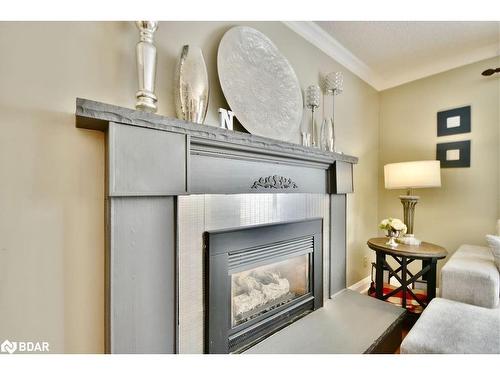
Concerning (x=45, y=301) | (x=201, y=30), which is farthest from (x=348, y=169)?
(x=45, y=301)

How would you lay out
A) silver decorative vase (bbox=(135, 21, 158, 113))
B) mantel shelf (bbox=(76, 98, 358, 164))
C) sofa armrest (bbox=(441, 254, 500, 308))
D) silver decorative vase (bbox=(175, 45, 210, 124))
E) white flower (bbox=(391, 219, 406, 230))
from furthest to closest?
white flower (bbox=(391, 219, 406, 230)) → sofa armrest (bbox=(441, 254, 500, 308)) → silver decorative vase (bbox=(175, 45, 210, 124)) → silver decorative vase (bbox=(135, 21, 158, 113)) → mantel shelf (bbox=(76, 98, 358, 164))

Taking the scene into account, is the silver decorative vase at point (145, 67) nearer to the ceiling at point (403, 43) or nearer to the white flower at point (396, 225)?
the ceiling at point (403, 43)

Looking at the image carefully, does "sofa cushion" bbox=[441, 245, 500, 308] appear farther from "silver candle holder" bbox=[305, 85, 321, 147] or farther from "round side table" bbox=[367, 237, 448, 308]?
"silver candle holder" bbox=[305, 85, 321, 147]

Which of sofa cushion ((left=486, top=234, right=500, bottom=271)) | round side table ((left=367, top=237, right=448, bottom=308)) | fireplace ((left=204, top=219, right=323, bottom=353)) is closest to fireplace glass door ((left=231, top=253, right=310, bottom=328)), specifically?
fireplace ((left=204, top=219, right=323, bottom=353))

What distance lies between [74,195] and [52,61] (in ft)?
1.67

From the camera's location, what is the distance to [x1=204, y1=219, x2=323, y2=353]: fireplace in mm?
1178

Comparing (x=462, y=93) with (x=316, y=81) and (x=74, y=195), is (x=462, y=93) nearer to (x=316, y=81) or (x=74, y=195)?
(x=316, y=81)

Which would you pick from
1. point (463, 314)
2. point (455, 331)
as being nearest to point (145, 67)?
point (455, 331)

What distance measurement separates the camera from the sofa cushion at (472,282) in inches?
56.5

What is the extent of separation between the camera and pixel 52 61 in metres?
0.87

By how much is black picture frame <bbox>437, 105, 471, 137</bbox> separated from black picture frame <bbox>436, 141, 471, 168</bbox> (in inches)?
4.5

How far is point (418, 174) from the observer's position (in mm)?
2115

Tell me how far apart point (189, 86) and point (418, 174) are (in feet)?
6.96

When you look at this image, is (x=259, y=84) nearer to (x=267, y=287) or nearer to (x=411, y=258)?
(x=267, y=287)
